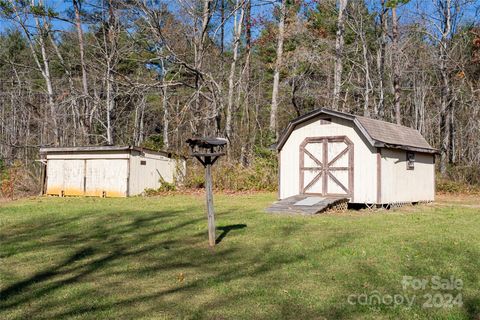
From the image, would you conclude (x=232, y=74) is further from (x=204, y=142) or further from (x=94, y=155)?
(x=204, y=142)

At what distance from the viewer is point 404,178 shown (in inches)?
612

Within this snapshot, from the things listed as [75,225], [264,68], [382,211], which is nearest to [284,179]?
[382,211]

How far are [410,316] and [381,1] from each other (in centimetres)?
2482

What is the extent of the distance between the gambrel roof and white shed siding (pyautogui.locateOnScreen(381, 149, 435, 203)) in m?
0.29

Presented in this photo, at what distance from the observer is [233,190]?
69.3ft

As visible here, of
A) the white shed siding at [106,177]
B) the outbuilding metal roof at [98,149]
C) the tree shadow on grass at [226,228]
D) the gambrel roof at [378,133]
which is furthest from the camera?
the white shed siding at [106,177]

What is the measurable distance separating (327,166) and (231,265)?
28.5 ft

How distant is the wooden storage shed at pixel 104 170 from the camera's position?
19.7 metres

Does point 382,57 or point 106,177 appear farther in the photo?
point 382,57

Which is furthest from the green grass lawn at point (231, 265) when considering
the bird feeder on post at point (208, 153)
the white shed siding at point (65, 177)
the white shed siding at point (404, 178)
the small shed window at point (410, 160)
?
the white shed siding at point (65, 177)

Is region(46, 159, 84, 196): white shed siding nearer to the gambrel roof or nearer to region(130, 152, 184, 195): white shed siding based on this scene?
region(130, 152, 184, 195): white shed siding

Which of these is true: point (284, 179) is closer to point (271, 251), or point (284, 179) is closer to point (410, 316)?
point (271, 251)

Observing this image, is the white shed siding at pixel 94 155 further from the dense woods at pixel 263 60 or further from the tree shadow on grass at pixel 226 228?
the tree shadow on grass at pixel 226 228

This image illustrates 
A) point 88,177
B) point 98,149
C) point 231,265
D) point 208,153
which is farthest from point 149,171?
point 231,265
